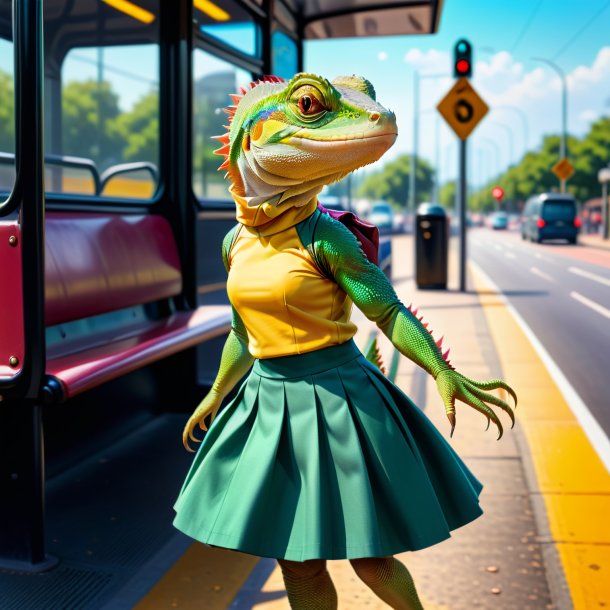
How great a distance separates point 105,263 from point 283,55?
322 cm

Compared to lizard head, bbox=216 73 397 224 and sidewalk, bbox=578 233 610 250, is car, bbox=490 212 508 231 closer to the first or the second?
sidewalk, bbox=578 233 610 250

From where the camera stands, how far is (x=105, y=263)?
480 centimetres

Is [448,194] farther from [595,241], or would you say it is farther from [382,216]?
[595,241]

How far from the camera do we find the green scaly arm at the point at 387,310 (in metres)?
2.22

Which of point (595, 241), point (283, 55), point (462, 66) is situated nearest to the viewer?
point (595, 241)

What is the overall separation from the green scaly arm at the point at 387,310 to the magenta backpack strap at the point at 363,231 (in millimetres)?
72

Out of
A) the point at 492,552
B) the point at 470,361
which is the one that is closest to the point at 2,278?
the point at 492,552

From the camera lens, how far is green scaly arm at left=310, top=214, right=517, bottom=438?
87.4 inches

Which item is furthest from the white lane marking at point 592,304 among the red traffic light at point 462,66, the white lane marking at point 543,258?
the red traffic light at point 462,66

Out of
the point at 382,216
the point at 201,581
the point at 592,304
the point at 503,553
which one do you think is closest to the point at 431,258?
the point at 592,304

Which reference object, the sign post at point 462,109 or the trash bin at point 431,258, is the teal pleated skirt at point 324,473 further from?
the trash bin at point 431,258

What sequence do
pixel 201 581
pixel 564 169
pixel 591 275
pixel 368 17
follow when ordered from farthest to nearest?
pixel 564 169, pixel 368 17, pixel 591 275, pixel 201 581

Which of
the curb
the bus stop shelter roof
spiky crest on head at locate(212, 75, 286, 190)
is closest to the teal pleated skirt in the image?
spiky crest on head at locate(212, 75, 286, 190)

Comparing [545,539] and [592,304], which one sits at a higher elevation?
[592,304]
